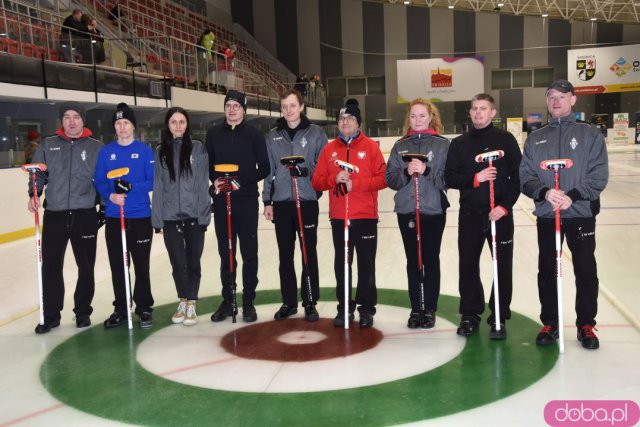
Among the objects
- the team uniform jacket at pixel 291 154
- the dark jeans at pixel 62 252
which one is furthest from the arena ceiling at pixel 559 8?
the dark jeans at pixel 62 252

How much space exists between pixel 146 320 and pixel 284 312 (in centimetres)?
92

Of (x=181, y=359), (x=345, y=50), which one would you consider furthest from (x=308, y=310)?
(x=345, y=50)

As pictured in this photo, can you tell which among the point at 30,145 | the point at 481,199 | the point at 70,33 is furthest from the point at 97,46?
the point at 481,199

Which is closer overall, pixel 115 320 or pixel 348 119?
pixel 348 119

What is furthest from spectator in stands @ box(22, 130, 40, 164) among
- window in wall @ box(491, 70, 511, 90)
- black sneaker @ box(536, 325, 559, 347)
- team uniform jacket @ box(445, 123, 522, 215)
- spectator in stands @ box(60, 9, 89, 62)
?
window in wall @ box(491, 70, 511, 90)

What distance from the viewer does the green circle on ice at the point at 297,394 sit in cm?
273

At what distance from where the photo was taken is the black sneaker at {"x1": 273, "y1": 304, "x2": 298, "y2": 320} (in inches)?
168

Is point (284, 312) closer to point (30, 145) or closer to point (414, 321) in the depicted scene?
point (414, 321)

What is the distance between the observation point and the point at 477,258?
12.4ft

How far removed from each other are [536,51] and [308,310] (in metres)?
26.4

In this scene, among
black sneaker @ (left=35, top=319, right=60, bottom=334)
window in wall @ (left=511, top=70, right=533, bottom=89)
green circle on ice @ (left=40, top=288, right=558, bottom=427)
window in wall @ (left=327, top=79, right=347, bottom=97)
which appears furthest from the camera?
window in wall @ (left=327, top=79, right=347, bottom=97)

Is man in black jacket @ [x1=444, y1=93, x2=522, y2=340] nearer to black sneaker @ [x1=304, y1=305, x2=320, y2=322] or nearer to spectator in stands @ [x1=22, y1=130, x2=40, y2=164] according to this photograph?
black sneaker @ [x1=304, y1=305, x2=320, y2=322]

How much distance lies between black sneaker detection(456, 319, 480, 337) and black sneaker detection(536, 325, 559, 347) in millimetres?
378

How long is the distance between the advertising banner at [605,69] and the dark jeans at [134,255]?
25.1 m
